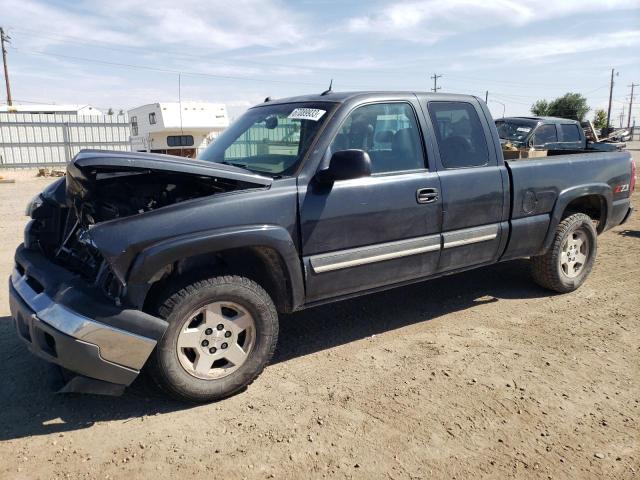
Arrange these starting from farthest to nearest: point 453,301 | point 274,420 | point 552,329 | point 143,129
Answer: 1. point 143,129
2. point 453,301
3. point 552,329
4. point 274,420

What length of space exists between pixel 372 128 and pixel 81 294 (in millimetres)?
2301

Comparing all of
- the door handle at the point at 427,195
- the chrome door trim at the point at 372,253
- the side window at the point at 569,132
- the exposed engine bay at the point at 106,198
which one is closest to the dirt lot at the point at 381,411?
the chrome door trim at the point at 372,253

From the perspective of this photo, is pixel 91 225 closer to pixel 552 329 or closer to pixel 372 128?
pixel 372 128

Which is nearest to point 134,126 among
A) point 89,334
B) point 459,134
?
point 459,134

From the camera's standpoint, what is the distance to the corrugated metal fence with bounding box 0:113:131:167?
23.5 meters

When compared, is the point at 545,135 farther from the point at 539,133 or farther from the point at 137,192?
the point at 137,192

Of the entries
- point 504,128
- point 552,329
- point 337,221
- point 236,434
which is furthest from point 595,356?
point 504,128

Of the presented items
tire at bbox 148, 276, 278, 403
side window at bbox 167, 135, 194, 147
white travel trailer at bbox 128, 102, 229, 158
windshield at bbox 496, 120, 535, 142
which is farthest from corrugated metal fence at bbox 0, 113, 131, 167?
tire at bbox 148, 276, 278, 403

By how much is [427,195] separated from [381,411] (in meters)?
1.68

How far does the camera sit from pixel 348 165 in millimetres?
3404

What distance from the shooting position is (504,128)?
12.1 metres

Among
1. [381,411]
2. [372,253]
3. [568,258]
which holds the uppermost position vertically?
[372,253]

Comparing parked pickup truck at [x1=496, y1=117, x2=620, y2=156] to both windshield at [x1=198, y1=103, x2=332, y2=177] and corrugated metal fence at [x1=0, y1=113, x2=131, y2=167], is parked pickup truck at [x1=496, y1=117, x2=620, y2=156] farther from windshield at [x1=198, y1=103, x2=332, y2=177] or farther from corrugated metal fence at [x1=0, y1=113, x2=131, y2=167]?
corrugated metal fence at [x1=0, y1=113, x2=131, y2=167]

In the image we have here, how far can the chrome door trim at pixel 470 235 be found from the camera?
4.26 metres
